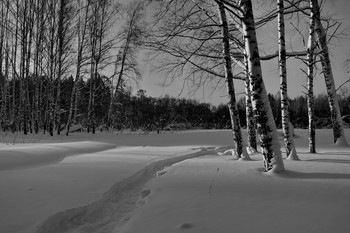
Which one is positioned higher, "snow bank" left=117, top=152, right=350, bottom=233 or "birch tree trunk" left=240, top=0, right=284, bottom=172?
"birch tree trunk" left=240, top=0, right=284, bottom=172

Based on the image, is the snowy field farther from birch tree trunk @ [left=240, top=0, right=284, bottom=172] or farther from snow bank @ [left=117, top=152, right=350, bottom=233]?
birch tree trunk @ [left=240, top=0, right=284, bottom=172]

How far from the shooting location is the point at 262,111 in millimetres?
5312

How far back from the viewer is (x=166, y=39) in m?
7.31

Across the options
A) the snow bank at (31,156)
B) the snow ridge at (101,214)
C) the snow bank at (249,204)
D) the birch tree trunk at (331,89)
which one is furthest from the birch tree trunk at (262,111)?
the birch tree trunk at (331,89)

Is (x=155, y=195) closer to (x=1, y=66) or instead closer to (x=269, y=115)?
(x=269, y=115)

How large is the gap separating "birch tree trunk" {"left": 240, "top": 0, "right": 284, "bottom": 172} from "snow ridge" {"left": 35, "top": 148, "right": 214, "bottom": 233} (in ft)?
8.66

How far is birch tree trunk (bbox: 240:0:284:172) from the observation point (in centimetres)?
523

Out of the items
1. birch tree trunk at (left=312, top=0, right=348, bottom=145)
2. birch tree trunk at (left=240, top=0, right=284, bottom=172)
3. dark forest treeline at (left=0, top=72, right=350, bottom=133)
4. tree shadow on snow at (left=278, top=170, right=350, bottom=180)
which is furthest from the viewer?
dark forest treeline at (left=0, top=72, right=350, bottom=133)

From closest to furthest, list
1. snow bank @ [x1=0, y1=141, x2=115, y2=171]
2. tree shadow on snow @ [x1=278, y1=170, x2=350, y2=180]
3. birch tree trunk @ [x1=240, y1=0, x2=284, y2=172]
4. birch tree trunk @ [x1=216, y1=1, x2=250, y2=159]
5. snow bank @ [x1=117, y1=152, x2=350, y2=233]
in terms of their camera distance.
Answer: snow bank @ [x1=117, y1=152, x2=350, y2=233] → tree shadow on snow @ [x1=278, y1=170, x2=350, y2=180] → birch tree trunk @ [x1=240, y1=0, x2=284, y2=172] → snow bank @ [x1=0, y1=141, x2=115, y2=171] → birch tree trunk @ [x1=216, y1=1, x2=250, y2=159]

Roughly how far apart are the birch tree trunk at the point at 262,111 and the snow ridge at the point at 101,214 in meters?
2.64

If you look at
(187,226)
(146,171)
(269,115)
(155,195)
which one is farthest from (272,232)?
(146,171)

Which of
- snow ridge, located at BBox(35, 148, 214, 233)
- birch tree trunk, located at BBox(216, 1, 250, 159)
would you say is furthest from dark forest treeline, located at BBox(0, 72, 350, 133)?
snow ridge, located at BBox(35, 148, 214, 233)

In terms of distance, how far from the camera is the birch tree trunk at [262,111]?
5.23 metres

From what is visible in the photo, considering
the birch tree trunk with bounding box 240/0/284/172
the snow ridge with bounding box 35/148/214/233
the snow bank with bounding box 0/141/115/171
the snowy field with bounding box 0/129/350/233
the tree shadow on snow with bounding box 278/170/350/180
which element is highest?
the birch tree trunk with bounding box 240/0/284/172
